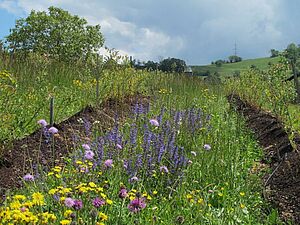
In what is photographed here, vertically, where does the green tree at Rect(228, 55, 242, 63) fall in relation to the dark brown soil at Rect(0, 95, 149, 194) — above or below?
above

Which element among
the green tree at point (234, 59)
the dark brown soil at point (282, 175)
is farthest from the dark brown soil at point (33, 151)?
the green tree at point (234, 59)

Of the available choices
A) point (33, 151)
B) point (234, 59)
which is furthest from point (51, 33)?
point (234, 59)

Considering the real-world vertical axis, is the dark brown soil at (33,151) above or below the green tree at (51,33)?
below

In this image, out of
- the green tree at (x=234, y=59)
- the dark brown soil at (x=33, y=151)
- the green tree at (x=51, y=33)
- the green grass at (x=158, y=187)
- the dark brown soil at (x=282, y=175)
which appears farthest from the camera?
the green tree at (x=234, y=59)

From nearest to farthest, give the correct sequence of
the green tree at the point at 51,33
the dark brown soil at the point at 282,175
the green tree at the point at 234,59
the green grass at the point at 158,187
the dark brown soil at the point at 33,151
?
the green grass at the point at 158,187, the dark brown soil at the point at 282,175, the dark brown soil at the point at 33,151, the green tree at the point at 51,33, the green tree at the point at 234,59

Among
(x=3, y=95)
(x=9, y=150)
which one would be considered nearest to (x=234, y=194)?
(x=9, y=150)

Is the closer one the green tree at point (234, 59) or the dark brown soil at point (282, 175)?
the dark brown soil at point (282, 175)

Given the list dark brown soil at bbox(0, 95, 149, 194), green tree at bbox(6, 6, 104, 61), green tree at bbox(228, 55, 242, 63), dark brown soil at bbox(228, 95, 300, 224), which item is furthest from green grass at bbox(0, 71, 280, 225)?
green tree at bbox(228, 55, 242, 63)

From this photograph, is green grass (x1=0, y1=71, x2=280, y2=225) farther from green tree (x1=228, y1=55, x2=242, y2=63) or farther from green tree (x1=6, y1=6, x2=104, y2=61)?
green tree (x1=228, y1=55, x2=242, y2=63)

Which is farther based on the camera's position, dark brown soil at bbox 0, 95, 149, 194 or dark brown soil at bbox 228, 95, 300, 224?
dark brown soil at bbox 0, 95, 149, 194

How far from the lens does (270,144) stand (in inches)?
242

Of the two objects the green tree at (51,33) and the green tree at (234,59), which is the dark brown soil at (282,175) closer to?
Result: the green tree at (51,33)

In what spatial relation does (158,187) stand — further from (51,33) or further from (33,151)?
(51,33)

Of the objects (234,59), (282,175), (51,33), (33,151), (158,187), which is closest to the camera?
(158,187)
